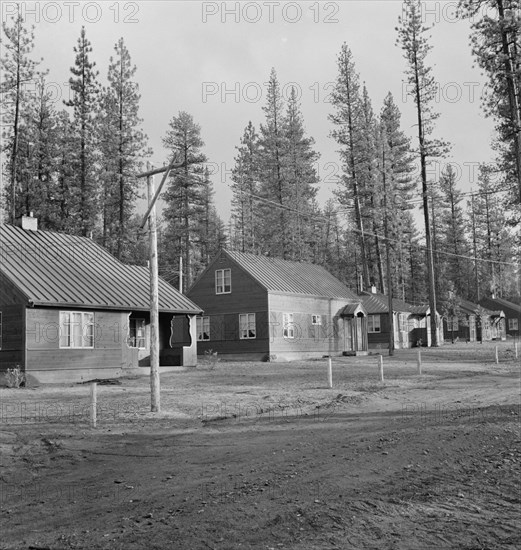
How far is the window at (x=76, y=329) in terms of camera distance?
25.1m

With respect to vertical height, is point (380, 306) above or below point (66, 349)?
above

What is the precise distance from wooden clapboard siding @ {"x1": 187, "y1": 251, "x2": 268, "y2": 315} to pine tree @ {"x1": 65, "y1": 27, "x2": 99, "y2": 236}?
10527mm

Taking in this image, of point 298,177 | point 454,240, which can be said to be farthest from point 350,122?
point 454,240

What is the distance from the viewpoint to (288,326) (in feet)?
137

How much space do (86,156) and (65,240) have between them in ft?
62.6

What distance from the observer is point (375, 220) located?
59656 mm

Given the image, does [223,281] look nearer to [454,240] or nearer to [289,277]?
[289,277]

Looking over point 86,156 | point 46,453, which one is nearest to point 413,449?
point 46,453

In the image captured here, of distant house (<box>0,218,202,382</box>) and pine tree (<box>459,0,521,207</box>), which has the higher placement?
pine tree (<box>459,0,521,207</box>)

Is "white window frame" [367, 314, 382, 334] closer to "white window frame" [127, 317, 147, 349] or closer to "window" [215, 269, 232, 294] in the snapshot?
"window" [215, 269, 232, 294]

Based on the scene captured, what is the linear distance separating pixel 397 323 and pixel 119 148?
28622 millimetres

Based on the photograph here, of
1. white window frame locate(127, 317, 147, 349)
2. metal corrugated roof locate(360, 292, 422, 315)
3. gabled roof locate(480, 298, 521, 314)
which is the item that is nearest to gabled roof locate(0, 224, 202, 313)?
white window frame locate(127, 317, 147, 349)

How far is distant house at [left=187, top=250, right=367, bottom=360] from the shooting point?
40438mm

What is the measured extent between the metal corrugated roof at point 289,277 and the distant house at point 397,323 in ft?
28.5
